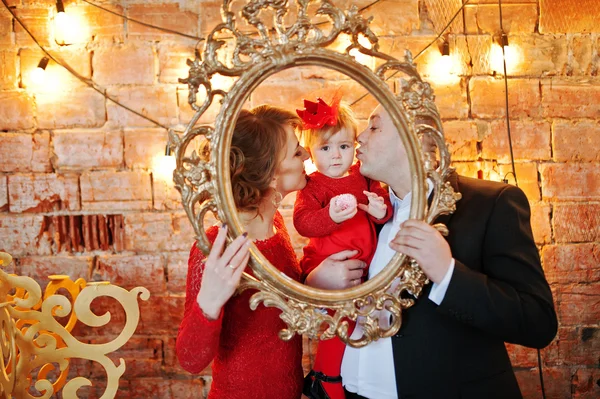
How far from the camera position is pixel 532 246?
58.1 inches

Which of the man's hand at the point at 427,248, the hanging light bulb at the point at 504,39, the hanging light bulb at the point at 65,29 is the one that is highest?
the hanging light bulb at the point at 65,29

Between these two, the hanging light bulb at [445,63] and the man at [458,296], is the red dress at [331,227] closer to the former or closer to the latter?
the man at [458,296]

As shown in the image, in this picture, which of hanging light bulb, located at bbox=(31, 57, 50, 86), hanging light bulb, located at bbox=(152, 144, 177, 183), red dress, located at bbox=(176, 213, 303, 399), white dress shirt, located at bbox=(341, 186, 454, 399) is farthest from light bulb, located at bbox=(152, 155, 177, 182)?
white dress shirt, located at bbox=(341, 186, 454, 399)

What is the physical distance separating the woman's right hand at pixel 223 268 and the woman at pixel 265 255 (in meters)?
0.12

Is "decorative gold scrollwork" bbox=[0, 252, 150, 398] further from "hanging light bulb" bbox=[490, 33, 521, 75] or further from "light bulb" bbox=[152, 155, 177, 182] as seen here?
"hanging light bulb" bbox=[490, 33, 521, 75]

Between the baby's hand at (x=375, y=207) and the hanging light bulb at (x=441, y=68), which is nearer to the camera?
the baby's hand at (x=375, y=207)

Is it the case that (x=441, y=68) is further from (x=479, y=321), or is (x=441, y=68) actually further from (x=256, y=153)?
(x=479, y=321)

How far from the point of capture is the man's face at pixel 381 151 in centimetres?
155

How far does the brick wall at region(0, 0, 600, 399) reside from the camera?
2.26 metres

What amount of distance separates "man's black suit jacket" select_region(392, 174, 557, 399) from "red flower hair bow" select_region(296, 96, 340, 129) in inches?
15.1

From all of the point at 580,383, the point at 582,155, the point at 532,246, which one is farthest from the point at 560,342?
the point at 532,246

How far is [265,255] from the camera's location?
1.57m

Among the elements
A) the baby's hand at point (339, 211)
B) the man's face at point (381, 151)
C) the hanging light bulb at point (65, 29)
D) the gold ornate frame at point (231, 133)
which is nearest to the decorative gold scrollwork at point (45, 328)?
the gold ornate frame at point (231, 133)

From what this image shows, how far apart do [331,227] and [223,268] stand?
381 millimetres
